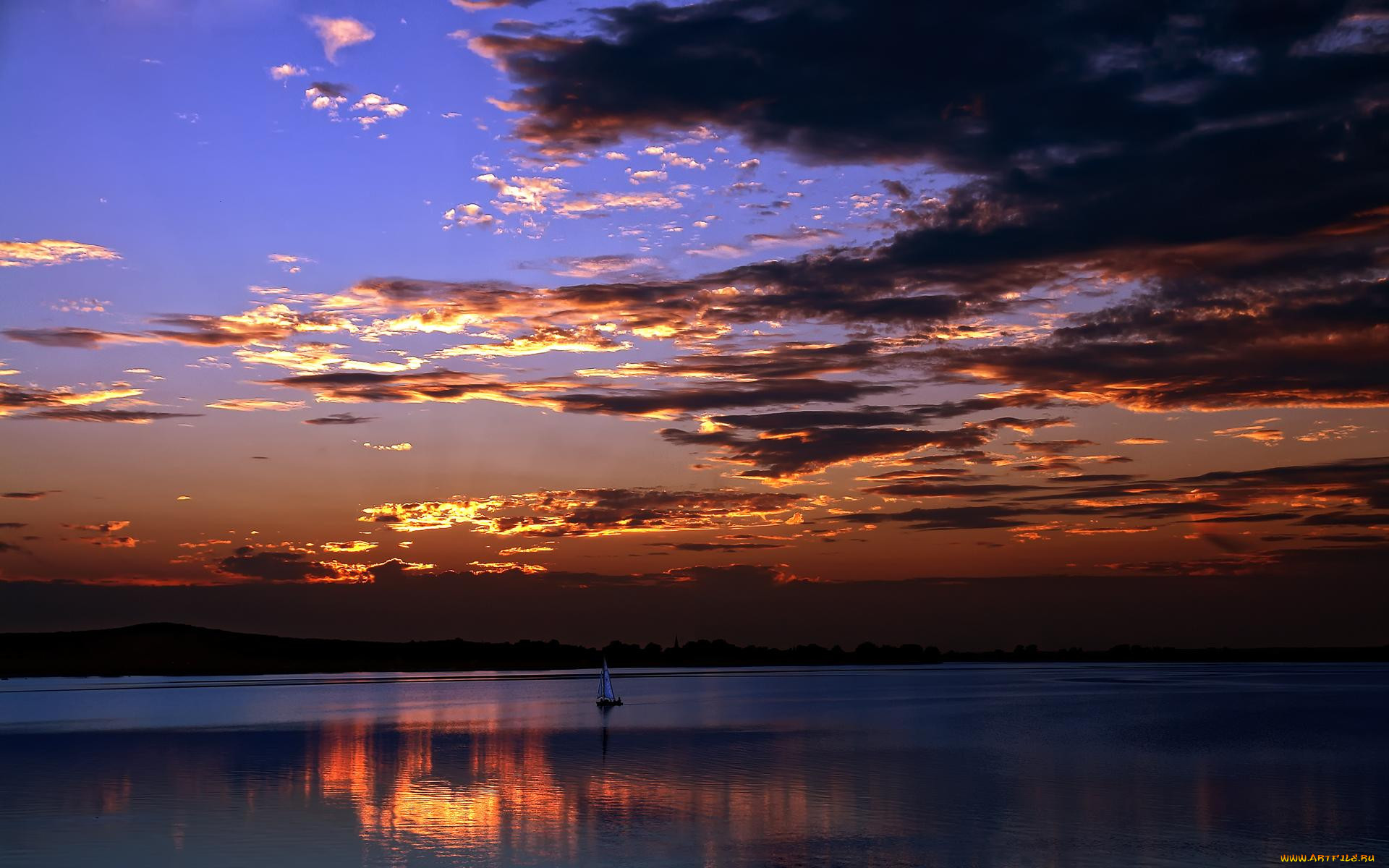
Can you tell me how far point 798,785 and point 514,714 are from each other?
75.6 meters

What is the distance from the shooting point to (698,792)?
5003 centimetres

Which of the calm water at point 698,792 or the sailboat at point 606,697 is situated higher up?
the calm water at point 698,792

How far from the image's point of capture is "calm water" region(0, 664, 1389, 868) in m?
35.7

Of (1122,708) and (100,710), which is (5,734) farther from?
(1122,708)

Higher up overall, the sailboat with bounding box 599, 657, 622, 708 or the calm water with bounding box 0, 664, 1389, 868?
the calm water with bounding box 0, 664, 1389, 868

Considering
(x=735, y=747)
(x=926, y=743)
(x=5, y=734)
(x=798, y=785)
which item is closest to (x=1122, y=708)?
(x=926, y=743)

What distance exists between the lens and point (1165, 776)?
54.4 metres

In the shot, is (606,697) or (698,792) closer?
(698,792)

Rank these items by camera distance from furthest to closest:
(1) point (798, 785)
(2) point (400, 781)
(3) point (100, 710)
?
(3) point (100, 710)
(2) point (400, 781)
(1) point (798, 785)

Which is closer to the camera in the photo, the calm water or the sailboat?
the calm water

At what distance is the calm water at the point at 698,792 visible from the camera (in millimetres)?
35719

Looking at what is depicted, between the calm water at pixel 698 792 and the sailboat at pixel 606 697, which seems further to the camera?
the sailboat at pixel 606 697

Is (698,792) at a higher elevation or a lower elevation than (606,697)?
higher

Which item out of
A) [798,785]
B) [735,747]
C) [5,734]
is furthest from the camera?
[5,734]
